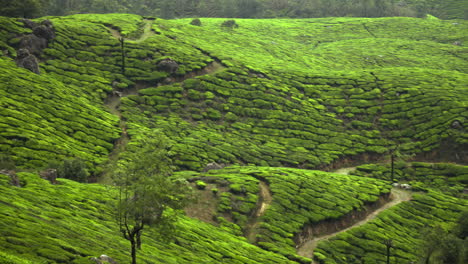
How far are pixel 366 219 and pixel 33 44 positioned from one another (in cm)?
7958

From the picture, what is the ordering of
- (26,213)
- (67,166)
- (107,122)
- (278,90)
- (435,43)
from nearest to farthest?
(26,213)
(67,166)
(107,122)
(278,90)
(435,43)

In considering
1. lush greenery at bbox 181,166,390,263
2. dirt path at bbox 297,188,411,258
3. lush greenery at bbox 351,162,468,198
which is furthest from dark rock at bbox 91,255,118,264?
lush greenery at bbox 351,162,468,198

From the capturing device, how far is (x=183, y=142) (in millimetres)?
91062

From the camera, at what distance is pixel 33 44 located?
10238 cm

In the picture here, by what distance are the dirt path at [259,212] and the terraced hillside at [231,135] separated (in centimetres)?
19

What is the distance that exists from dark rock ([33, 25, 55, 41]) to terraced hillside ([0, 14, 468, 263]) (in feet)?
5.87

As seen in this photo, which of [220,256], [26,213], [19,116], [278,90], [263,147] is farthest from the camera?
[278,90]

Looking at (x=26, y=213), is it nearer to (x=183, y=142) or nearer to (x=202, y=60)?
(x=183, y=142)

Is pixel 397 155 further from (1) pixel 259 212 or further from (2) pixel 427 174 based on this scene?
(1) pixel 259 212

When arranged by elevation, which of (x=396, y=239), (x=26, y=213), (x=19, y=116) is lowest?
(x=396, y=239)

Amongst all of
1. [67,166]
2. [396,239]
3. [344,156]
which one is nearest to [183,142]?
[67,166]

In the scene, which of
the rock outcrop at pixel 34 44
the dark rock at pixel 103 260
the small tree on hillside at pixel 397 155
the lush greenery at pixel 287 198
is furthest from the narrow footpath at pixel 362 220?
the rock outcrop at pixel 34 44

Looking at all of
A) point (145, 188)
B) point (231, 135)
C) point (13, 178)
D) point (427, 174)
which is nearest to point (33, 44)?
point (231, 135)

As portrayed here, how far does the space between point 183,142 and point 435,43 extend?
130 metres
